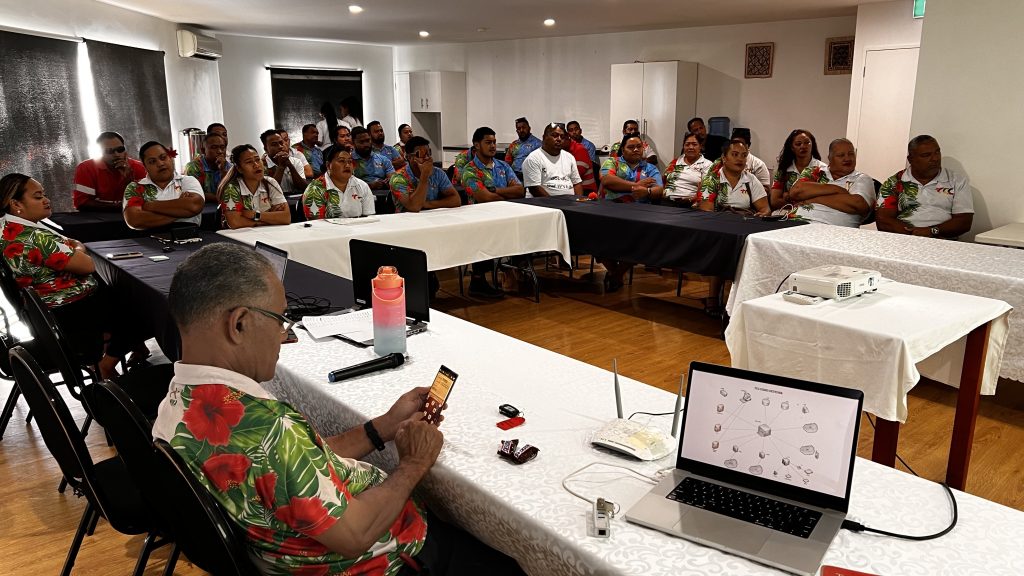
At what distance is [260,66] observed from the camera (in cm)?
1070

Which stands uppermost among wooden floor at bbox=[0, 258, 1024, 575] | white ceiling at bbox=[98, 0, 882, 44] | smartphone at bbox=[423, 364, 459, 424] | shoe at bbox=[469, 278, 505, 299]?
white ceiling at bbox=[98, 0, 882, 44]

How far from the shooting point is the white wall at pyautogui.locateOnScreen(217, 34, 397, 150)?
1038 centimetres

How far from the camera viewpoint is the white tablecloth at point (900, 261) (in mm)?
3012

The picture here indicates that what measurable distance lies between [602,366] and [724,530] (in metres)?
2.60

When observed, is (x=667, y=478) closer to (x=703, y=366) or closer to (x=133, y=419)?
(x=703, y=366)

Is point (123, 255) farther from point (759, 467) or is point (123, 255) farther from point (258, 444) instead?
point (759, 467)

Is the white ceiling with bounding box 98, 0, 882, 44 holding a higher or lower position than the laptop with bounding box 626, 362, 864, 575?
higher

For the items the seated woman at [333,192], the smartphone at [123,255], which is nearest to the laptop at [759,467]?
the smartphone at [123,255]

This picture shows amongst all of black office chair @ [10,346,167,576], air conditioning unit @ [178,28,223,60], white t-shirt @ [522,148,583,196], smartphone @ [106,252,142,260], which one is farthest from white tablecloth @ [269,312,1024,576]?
air conditioning unit @ [178,28,223,60]

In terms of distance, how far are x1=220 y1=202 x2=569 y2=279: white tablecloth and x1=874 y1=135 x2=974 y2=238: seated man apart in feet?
6.77

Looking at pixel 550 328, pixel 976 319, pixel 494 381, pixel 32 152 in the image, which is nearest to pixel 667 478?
pixel 494 381

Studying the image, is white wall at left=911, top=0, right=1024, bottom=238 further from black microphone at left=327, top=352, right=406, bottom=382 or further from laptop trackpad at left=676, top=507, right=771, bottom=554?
laptop trackpad at left=676, top=507, right=771, bottom=554

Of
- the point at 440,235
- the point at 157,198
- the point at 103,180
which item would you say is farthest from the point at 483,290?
the point at 103,180

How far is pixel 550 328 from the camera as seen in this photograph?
4523 millimetres
